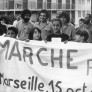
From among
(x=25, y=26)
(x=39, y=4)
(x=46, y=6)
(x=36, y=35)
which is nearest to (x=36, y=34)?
(x=36, y=35)

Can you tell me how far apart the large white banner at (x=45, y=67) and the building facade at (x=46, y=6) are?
42.2m

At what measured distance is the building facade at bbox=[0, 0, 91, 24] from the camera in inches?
2090

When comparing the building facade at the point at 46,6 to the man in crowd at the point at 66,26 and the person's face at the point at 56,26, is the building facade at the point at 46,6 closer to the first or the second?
the man in crowd at the point at 66,26

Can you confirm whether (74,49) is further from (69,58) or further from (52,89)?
(52,89)

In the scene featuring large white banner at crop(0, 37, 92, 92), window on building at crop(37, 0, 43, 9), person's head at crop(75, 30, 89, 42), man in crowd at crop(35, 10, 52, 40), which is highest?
window on building at crop(37, 0, 43, 9)

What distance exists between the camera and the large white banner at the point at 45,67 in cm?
730

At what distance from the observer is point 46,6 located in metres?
55.6

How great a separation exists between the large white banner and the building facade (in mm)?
42176

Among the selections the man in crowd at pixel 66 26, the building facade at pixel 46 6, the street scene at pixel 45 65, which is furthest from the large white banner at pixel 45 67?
the building facade at pixel 46 6

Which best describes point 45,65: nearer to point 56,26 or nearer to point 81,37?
point 81,37

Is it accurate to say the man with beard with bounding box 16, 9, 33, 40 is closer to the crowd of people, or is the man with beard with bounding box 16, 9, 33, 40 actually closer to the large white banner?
the crowd of people

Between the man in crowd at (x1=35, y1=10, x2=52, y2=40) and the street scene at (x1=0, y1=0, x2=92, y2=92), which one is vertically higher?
the man in crowd at (x1=35, y1=10, x2=52, y2=40)

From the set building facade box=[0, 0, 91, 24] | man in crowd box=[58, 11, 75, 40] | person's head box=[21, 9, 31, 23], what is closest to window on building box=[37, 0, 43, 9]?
building facade box=[0, 0, 91, 24]

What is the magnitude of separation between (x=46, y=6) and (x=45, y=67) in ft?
159
